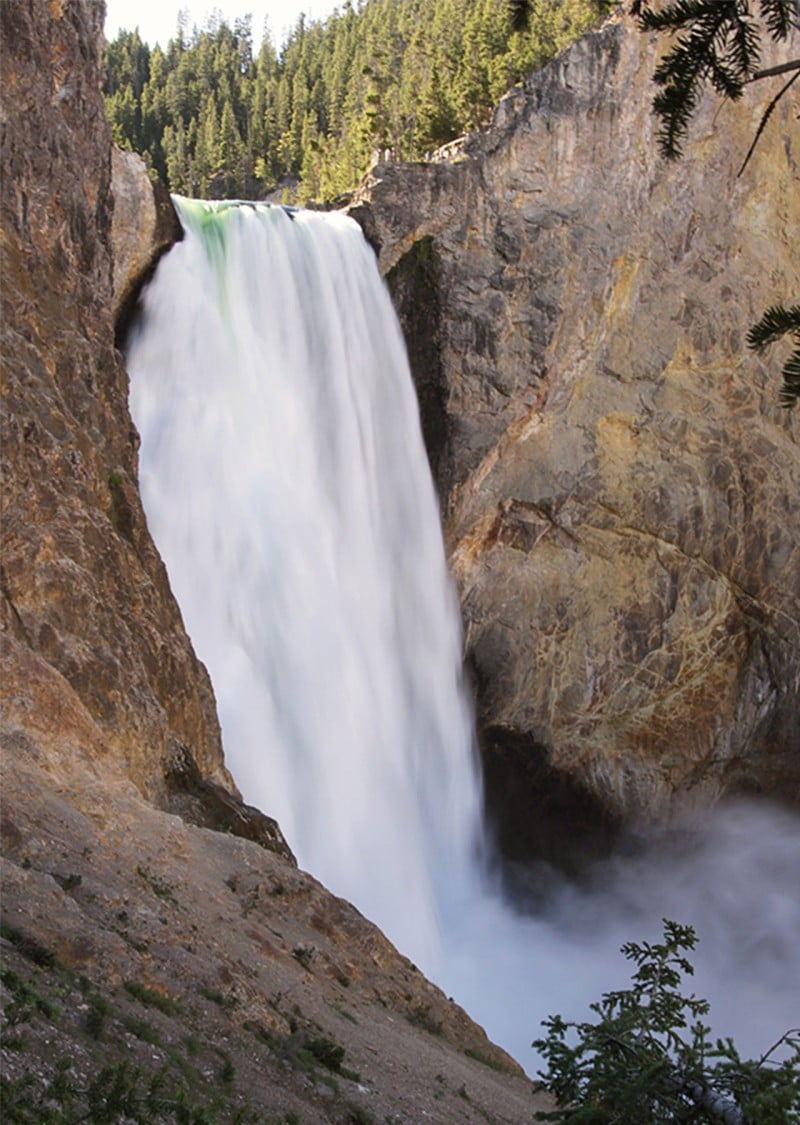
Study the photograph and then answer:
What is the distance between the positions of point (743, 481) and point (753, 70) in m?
21.6

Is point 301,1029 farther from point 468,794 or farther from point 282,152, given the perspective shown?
point 282,152

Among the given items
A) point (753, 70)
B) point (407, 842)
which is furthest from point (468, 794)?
point (753, 70)

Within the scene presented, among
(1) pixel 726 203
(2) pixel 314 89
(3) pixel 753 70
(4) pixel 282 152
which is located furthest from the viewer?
(2) pixel 314 89

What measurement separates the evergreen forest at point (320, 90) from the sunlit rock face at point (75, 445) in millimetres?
14937

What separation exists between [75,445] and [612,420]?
14.9 meters

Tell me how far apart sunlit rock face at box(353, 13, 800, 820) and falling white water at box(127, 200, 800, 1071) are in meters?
1.32

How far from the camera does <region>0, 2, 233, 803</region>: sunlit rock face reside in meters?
11.0

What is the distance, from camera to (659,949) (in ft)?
21.4

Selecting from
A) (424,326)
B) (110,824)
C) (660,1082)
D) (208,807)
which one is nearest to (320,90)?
(424,326)

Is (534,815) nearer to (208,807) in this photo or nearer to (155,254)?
(208,807)

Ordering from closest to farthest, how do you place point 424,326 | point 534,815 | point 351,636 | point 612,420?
point 351,636
point 424,326
point 534,815
point 612,420

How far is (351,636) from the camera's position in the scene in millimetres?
20344

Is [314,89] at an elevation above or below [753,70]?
above

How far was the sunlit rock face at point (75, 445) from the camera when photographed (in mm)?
10977
